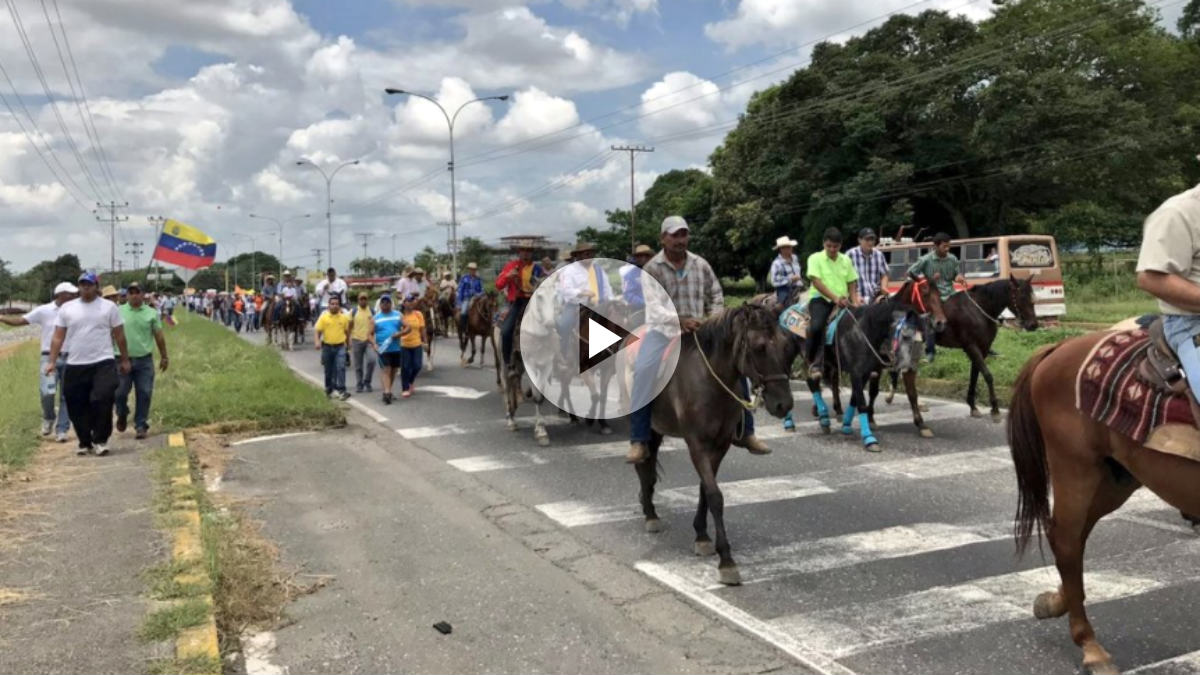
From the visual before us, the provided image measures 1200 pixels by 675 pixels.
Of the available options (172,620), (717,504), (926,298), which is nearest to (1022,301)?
(926,298)

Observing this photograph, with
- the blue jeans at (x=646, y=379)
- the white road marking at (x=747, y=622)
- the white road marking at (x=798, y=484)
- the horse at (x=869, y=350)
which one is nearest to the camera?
the white road marking at (x=747, y=622)

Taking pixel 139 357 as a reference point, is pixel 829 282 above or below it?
above

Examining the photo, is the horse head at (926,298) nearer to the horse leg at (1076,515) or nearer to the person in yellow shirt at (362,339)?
the horse leg at (1076,515)

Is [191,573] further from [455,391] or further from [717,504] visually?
[455,391]

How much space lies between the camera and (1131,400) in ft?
13.3

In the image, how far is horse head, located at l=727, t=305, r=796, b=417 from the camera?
5.64 m

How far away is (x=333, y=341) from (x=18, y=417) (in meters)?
4.32

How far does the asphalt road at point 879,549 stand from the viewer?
4.49m

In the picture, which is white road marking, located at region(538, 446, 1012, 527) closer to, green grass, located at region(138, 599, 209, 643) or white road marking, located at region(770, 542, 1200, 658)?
white road marking, located at region(770, 542, 1200, 658)

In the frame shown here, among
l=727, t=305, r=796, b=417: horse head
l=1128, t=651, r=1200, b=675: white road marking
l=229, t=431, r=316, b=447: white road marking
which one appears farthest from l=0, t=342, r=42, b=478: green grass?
l=1128, t=651, r=1200, b=675: white road marking

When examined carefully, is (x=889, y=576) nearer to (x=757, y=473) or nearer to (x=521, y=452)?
(x=757, y=473)

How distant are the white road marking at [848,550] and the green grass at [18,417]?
662 centimetres

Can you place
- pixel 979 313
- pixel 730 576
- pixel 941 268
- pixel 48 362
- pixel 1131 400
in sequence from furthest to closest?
pixel 941 268, pixel 979 313, pixel 48 362, pixel 730 576, pixel 1131 400

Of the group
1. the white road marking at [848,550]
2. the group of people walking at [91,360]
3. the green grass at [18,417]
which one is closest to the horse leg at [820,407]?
the white road marking at [848,550]
